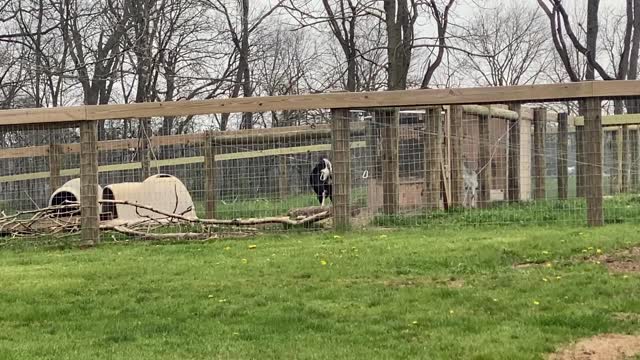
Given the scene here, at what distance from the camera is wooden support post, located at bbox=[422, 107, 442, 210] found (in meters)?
12.0

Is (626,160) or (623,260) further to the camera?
(626,160)

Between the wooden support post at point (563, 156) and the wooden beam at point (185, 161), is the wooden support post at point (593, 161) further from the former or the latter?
the wooden beam at point (185, 161)

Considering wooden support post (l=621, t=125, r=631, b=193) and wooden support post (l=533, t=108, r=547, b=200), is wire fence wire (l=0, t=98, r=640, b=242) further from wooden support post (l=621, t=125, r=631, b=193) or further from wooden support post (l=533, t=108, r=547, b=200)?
wooden support post (l=621, t=125, r=631, b=193)

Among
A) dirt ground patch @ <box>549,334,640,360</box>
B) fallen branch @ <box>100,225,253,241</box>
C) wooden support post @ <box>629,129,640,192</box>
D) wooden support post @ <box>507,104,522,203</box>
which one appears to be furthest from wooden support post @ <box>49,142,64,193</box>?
wooden support post @ <box>629,129,640,192</box>

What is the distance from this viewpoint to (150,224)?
11.2 meters

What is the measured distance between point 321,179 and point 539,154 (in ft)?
12.4

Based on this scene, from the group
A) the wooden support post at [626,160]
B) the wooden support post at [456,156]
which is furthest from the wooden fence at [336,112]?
the wooden support post at [626,160]

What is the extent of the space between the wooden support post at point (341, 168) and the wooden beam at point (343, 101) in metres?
0.23

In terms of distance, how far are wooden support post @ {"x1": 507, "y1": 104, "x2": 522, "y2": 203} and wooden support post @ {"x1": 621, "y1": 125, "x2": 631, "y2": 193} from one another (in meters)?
2.14

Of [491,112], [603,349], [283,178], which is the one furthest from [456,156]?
[603,349]

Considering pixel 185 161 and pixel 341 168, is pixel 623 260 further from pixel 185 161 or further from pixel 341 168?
pixel 185 161

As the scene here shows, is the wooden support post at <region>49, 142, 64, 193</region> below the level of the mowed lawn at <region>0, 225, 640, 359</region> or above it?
above

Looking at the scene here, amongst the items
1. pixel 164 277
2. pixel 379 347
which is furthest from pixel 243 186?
pixel 379 347

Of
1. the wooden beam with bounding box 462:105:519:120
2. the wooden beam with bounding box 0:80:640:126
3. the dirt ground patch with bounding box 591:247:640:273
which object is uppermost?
the wooden beam with bounding box 462:105:519:120
